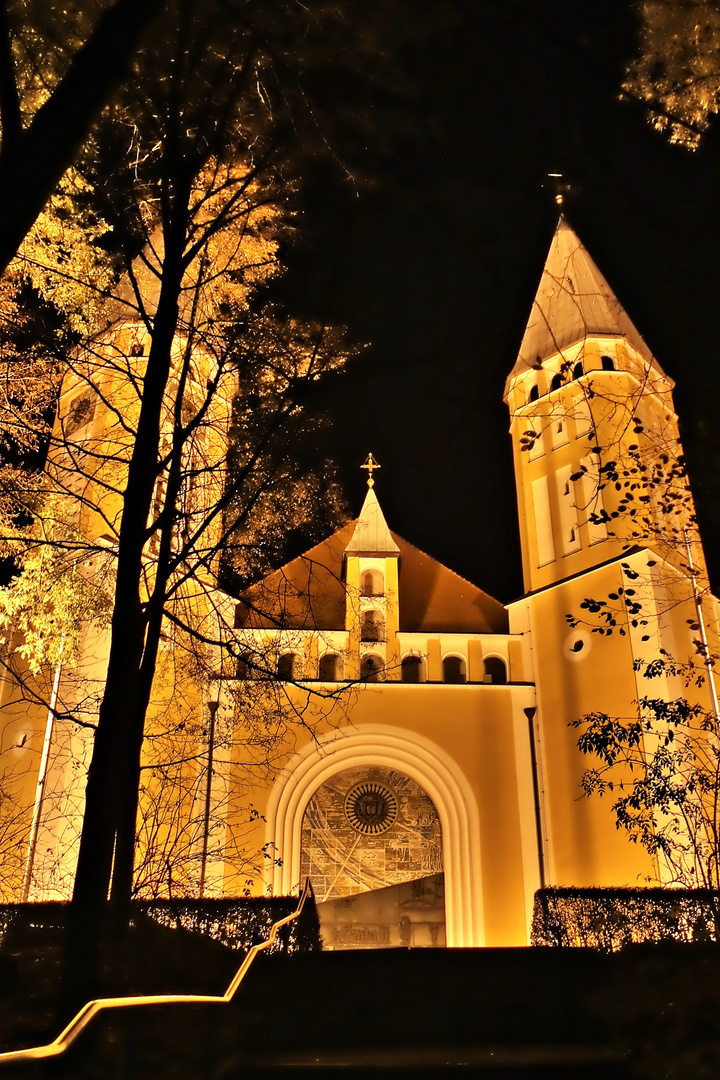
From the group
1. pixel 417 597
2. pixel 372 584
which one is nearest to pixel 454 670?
pixel 417 597

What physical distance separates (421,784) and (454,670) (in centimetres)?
271

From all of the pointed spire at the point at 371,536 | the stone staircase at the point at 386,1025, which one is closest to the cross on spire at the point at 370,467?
the pointed spire at the point at 371,536

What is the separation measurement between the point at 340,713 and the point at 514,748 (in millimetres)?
3582

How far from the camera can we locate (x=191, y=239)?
8453 millimetres

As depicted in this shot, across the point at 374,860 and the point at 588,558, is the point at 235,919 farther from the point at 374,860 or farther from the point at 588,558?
the point at 588,558

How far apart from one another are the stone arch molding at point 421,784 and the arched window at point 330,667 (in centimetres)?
135

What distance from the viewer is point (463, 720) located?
1750 cm

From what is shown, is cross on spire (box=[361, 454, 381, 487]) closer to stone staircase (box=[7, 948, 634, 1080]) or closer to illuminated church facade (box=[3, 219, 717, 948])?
illuminated church facade (box=[3, 219, 717, 948])

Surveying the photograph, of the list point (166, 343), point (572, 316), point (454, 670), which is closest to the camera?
point (166, 343)

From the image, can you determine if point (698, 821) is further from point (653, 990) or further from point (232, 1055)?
point (232, 1055)

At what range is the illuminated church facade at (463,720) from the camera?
620 inches

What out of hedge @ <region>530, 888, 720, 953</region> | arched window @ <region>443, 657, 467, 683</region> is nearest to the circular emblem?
arched window @ <region>443, 657, 467, 683</region>

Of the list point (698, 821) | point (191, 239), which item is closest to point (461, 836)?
point (698, 821)

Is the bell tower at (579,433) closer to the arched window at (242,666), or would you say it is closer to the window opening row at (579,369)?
the window opening row at (579,369)
